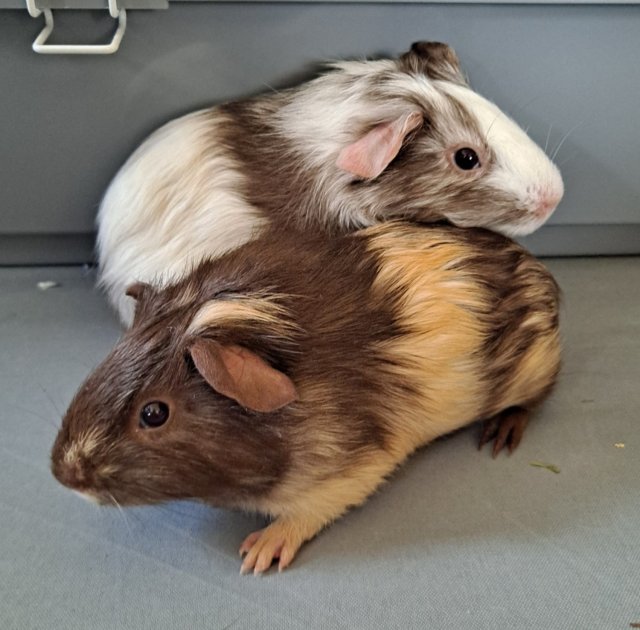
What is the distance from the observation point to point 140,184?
161 cm

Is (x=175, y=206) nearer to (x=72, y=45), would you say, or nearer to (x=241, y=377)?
(x=72, y=45)

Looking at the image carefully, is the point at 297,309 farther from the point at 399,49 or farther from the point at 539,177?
the point at 399,49

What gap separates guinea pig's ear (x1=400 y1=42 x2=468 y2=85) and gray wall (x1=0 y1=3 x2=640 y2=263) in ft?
0.25

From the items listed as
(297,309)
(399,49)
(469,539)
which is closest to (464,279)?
(297,309)

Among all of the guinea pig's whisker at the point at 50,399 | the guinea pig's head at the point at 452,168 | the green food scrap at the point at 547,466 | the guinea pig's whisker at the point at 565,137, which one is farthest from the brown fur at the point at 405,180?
the guinea pig's whisker at the point at 50,399

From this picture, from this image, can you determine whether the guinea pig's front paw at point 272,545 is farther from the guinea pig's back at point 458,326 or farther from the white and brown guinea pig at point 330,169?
the white and brown guinea pig at point 330,169

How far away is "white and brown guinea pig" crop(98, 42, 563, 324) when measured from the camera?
1.47 meters

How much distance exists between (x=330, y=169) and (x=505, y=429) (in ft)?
2.08

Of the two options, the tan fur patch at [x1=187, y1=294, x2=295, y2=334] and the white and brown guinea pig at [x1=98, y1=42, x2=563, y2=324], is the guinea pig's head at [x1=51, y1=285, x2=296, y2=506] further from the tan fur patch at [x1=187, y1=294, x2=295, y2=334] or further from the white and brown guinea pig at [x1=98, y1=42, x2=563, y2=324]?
the white and brown guinea pig at [x1=98, y1=42, x2=563, y2=324]

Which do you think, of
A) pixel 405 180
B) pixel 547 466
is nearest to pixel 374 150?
pixel 405 180

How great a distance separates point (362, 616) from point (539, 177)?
90 cm

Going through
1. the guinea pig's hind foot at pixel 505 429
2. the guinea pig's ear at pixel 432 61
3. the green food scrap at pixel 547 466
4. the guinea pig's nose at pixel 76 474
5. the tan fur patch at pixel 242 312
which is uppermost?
the guinea pig's ear at pixel 432 61

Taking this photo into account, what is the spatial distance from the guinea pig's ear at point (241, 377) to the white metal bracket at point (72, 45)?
75 centimetres

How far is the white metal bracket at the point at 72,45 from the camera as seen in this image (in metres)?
1.45
